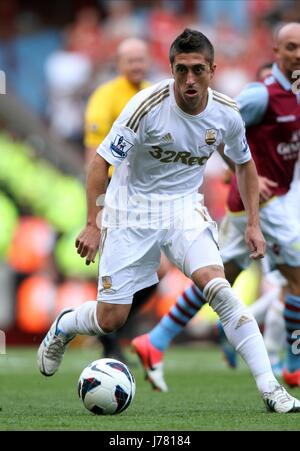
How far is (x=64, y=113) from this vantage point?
17156mm

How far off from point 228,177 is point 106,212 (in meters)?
1.90

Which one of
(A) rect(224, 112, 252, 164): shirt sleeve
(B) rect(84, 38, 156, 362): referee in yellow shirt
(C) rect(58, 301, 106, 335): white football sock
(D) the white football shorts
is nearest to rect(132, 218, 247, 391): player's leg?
(B) rect(84, 38, 156, 362): referee in yellow shirt

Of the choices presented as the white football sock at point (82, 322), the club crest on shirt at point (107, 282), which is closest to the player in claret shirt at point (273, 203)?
the white football sock at point (82, 322)

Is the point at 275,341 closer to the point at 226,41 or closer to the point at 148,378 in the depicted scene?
the point at 148,378

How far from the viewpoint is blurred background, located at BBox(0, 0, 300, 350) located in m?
14.5

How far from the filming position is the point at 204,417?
6.32m

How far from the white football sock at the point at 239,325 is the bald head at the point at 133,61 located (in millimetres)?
3807

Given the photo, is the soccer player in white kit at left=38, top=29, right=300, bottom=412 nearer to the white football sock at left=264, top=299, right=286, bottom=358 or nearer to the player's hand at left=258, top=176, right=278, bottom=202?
the player's hand at left=258, top=176, right=278, bottom=202

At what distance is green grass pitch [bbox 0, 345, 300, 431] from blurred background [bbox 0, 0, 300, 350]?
2727 mm

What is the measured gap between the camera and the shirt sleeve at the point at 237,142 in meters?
6.83

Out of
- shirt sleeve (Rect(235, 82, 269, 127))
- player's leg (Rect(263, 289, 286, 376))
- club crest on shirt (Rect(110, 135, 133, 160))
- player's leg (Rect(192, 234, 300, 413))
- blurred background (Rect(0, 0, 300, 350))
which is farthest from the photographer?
blurred background (Rect(0, 0, 300, 350))

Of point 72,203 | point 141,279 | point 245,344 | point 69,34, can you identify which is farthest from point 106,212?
point 69,34

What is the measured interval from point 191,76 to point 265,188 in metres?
2.00
